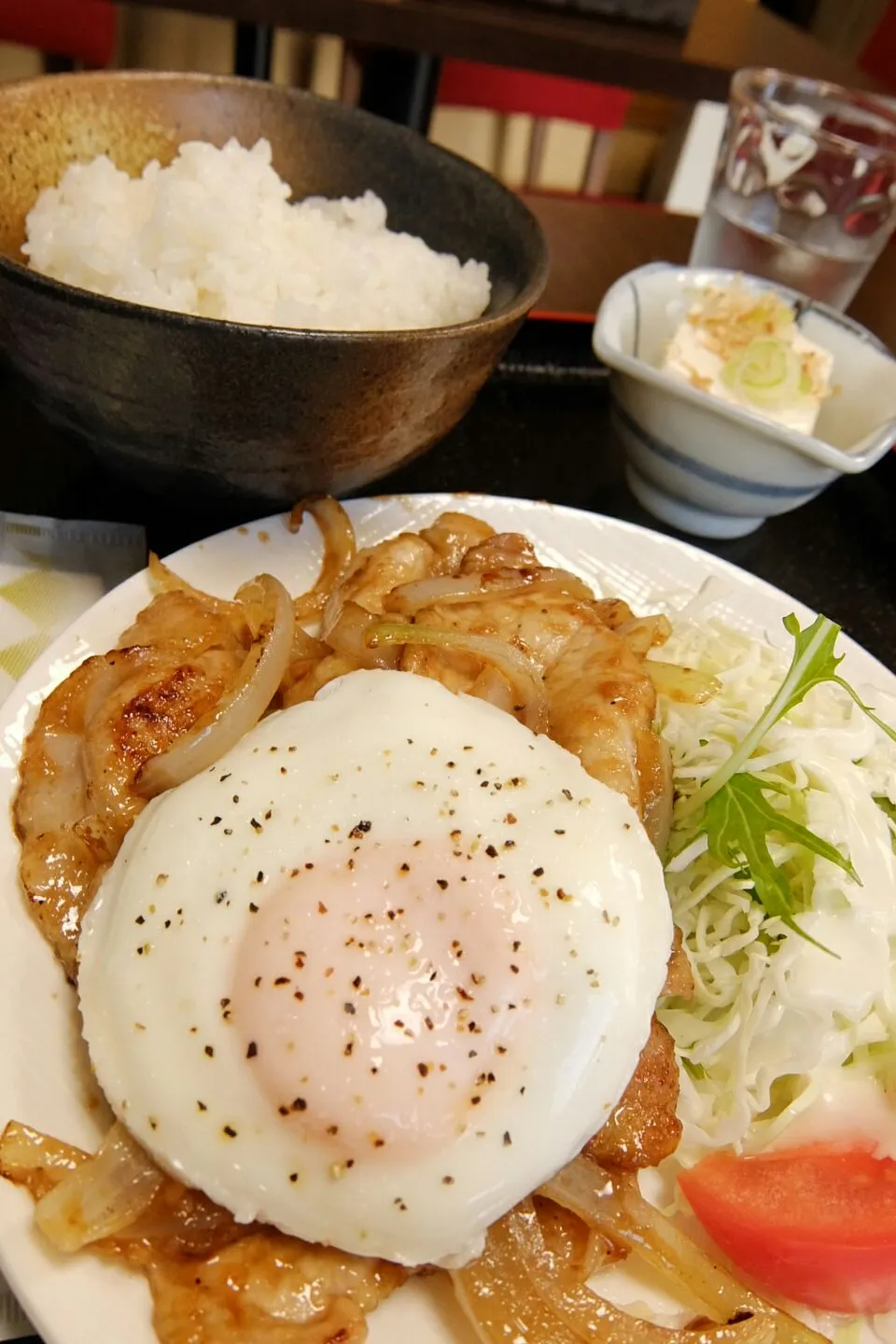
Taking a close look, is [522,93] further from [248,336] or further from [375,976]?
[375,976]

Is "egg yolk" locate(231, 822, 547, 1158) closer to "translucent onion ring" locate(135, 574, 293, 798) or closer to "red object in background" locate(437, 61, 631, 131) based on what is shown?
"translucent onion ring" locate(135, 574, 293, 798)

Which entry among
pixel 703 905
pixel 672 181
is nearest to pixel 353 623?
pixel 703 905

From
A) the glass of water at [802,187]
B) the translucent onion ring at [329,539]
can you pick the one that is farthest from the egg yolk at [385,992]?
the glass of water at [802,187]

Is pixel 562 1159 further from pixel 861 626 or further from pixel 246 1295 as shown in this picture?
pixel 861 626

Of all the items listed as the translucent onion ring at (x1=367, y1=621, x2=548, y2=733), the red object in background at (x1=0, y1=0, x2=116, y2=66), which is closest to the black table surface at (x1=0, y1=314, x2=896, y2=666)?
the translucent onion ring at (x1=367, y1=621, x2=548, y2=733)

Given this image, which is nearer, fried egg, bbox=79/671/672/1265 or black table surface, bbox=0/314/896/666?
fried egg, bbox=79/671/672/1265

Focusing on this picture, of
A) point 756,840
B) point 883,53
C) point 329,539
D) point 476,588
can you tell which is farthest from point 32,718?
point 883,53
